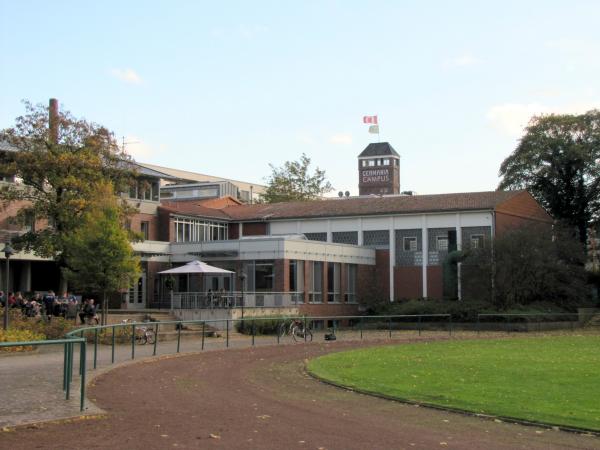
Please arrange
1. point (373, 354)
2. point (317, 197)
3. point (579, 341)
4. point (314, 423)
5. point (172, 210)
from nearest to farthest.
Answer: point (314, 423) → point (373, 354) → point (579, 341) → point (172, 210) → point (317, 197)

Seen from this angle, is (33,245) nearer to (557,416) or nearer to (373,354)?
(373,354)

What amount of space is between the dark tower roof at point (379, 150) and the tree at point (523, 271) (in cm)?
8662

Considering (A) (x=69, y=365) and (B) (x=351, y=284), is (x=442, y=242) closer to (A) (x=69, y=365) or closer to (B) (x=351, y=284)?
(B) (x=351, y=284)

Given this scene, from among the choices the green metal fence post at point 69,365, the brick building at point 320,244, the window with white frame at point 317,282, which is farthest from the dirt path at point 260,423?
the window with white frame at point 317,282

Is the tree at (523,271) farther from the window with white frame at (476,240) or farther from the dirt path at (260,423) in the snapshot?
the dirt path at (260,423)

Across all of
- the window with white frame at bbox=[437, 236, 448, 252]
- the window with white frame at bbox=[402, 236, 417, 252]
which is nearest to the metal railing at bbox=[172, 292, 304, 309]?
the window with white frame at bbox=[402, 236, 417, 252]

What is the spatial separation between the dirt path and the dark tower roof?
11928 centimetres

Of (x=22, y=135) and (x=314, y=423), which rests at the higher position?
(x=22, y=135)

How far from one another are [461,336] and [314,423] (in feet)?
89.2

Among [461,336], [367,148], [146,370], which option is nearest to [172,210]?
[461,336]

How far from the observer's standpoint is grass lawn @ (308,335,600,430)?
13859mm

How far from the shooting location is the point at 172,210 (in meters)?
55.0

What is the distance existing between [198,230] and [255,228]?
177 inches

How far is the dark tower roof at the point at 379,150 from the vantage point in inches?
5335
